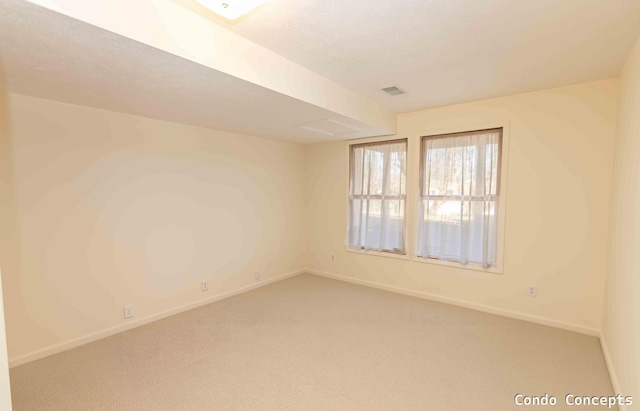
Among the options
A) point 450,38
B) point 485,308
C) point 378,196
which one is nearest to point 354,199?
point 378,196

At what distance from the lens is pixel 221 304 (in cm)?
377

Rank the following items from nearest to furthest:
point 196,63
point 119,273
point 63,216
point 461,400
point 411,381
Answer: point 196,63 → point 461,400 → point 411,381 → point 63,216 → point 119,273

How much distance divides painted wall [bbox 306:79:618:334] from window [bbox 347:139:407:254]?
23.2 inches

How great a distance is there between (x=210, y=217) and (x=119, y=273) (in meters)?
1.14

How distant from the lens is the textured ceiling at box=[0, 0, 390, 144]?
4.94 ft

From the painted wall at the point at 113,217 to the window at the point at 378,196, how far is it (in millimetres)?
1352

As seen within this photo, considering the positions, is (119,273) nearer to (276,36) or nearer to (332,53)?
(276,36)

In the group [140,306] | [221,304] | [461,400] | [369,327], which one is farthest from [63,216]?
[461,400]

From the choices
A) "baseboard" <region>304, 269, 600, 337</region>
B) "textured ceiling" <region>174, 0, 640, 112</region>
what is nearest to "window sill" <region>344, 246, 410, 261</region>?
"baseboard" <region>304, 269, 600, 337</region>

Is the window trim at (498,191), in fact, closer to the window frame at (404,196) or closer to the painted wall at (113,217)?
the window frame at (404,196)

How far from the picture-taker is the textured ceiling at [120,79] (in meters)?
1.50

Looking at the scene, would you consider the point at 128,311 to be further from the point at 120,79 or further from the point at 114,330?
the point at 120,79

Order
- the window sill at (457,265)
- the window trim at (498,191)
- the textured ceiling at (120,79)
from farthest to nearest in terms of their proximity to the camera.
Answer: the window sill at (457,265)
the window trim at (498,191)
the textured ceiling at (120,79)

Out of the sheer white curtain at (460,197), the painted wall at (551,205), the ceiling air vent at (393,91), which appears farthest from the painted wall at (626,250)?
the ceiling air vent at (393,91)
